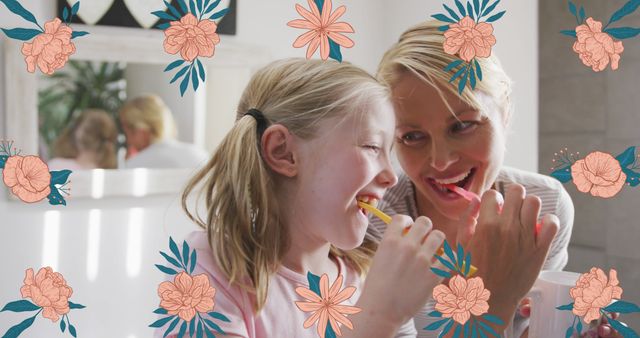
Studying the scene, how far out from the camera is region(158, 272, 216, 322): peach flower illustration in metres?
0.55

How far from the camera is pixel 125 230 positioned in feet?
5.07

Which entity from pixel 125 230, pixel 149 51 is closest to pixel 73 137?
pixel 125 230

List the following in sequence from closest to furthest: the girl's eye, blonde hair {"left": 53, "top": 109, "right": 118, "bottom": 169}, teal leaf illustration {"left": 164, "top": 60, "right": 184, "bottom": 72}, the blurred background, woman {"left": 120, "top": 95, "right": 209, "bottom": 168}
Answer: teal leaf illustration {"left": 164, "top": 60, "right": 184, "bottom": 72}
the girl's eye
the blurred background
woman {"left": 120, "top": 95, "right": 209, "bottom": 168}
blonde hair {"left": 53, "top": 109, "right": 118, "bottom": 169}

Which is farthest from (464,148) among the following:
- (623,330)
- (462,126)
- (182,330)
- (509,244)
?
(182,330)

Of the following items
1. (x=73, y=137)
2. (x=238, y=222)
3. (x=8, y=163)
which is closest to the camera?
(x=8, y=163)

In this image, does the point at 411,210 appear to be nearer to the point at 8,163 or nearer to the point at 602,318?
the point at 602,318

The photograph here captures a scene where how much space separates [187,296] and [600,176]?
40cm

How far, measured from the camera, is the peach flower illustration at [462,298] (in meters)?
0.54

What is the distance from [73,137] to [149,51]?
530 mm
